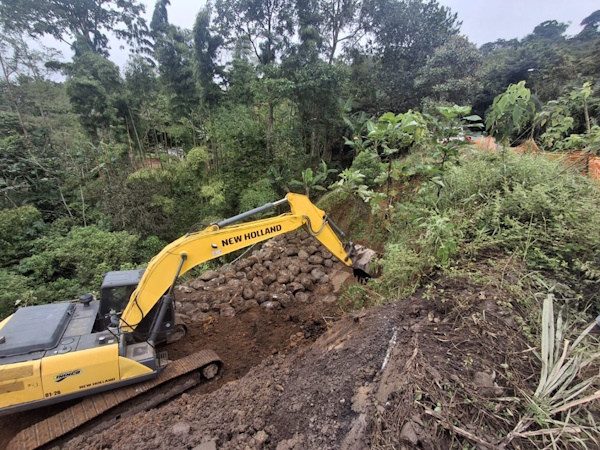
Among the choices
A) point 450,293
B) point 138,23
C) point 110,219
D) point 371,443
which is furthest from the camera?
point 138,23

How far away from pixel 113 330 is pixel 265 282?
9.70 feet

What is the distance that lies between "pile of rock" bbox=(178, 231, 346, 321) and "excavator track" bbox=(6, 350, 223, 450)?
1.42 m

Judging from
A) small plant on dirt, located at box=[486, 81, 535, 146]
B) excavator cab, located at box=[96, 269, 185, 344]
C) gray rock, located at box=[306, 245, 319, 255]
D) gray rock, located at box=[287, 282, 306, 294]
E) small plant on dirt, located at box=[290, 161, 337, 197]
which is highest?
small plant on dirt, located at box=[486, 81, 535, 146]

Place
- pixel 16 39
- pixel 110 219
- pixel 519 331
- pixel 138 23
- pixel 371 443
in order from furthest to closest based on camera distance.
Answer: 1. pixel 138 23
2. pixel 16 39
3. pixel 110 219
4. pixel 519 331
5. pixel 371 443

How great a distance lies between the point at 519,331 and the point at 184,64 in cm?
1082

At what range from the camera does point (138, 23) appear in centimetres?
A: 1783

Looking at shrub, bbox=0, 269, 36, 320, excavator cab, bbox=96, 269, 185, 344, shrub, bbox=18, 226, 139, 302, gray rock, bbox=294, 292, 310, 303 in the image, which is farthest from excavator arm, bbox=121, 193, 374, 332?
shrub, bbox=18, 226, 139, 302

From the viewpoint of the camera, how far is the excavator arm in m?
3.53

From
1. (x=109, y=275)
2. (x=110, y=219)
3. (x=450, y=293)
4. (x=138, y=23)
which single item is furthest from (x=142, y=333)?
(x=138, y=23)

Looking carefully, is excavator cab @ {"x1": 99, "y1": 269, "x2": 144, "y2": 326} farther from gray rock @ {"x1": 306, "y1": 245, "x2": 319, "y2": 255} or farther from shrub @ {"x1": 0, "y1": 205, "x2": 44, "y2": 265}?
shrub @ {"x1": 0, "y1": 205, "x2": 44, "y2": 265}

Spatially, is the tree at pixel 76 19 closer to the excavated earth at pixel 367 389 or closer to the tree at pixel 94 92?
the tree at pixel 94 92

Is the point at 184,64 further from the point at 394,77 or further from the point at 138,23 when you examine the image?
the point at 138,23

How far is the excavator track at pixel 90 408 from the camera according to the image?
293 cm

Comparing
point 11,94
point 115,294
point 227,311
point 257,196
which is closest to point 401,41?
point 257,196
